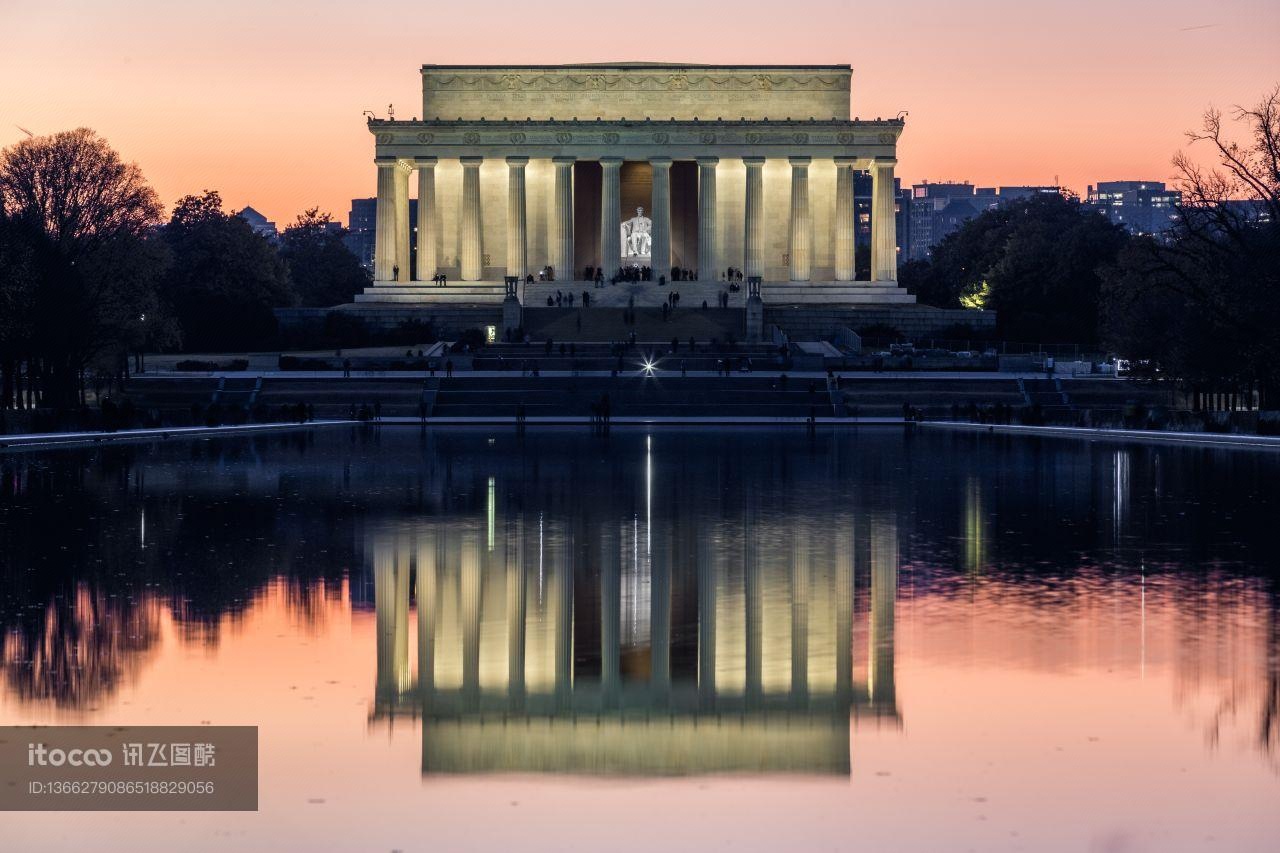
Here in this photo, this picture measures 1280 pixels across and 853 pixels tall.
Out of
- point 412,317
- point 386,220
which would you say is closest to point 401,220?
point 386,220

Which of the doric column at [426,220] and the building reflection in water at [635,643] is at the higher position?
the doric column at [426,220]

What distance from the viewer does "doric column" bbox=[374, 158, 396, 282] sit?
114 metres

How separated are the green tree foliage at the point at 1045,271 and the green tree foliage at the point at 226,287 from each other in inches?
1730

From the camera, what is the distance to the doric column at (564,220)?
375ft

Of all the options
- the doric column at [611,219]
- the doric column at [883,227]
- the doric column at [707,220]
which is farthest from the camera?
the doric column at [611,219]

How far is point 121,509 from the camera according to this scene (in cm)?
3144

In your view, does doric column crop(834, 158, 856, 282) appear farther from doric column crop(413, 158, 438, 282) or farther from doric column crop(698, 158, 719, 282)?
doric column crop(413, 158, 438, 282)

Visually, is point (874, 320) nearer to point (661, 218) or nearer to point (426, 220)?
point (661, 218)

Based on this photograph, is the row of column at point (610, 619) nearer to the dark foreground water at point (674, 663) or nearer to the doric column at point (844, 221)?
the dark foreground water at point (674, 663)

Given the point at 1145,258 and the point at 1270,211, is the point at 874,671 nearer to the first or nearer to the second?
the point at 1270,211

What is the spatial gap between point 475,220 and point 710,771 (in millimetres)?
103887

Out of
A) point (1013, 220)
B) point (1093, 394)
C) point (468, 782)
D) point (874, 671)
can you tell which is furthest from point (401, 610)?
point (1013, 220)

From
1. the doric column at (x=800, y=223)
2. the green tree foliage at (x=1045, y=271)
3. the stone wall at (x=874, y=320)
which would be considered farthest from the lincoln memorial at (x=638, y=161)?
the green tree foliage at (x=1045, y=271)

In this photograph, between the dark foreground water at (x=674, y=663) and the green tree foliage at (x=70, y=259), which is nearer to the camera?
the dark foreground water at (x=674, y=663)
